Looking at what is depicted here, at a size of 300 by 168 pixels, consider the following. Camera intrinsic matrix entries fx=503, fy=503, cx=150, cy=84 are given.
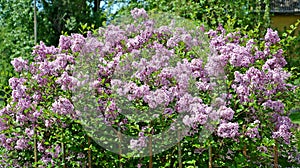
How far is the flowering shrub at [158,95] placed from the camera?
12.0ft

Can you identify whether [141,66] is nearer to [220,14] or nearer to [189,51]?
[189,51]

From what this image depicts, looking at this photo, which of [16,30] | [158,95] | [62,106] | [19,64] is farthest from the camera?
[16,30]

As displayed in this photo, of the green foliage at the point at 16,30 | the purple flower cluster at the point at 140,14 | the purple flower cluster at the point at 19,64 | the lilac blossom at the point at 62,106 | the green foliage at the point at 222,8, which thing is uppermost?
the purple flower cluster at the point at 140,14

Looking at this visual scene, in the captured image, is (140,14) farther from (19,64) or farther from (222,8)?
(222,8)

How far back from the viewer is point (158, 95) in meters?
3.51

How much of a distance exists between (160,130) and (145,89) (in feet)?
1.25

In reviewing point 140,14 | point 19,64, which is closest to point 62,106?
point 19,64

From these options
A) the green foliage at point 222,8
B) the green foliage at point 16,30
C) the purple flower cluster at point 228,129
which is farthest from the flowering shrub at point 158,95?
the green foliage at point 16,30

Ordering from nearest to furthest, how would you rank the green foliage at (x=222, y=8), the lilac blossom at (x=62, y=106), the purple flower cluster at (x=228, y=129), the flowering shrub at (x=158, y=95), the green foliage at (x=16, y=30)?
the purple flower cluster at (x=228, y=129), the flowering shrub at (x=158, y=95), the lilac blossom at (x=62, y=106), the green foliage at (x=222, y=8), the green foliage at (x=16, y=30)

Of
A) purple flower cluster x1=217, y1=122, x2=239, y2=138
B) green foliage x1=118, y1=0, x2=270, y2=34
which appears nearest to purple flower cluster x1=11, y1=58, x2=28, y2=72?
purple flower cluster x1=217, y1=122, x2=239, y2=138

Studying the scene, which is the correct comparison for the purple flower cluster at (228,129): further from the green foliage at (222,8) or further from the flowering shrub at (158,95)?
the green foliage at (222,8)

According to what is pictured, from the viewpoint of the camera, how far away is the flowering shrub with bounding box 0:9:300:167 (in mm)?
3643

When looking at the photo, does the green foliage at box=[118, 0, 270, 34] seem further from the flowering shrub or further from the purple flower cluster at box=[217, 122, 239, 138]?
the purple flower cluster at box=[217, 122, 239, 138]

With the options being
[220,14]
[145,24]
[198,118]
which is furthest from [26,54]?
[198,118]
